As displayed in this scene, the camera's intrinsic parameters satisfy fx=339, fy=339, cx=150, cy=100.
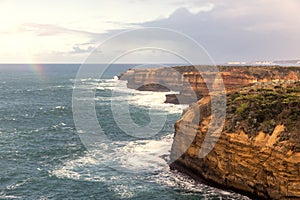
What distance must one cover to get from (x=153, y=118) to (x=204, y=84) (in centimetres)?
3328

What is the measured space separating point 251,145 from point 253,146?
253 mm

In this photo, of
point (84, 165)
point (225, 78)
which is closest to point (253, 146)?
point (84, 165)

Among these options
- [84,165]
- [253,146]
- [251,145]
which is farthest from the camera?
[84,165]

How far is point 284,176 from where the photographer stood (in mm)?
32344

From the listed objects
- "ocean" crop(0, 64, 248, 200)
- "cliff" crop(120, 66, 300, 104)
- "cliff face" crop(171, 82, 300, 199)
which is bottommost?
"ocean" crop(0, 64, 248, 200)

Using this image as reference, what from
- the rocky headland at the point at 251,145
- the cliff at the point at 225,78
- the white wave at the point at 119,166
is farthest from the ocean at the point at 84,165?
the cliff at the point at 225,78

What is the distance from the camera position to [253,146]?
115ft

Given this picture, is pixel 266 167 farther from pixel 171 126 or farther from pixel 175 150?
pixel 171 126

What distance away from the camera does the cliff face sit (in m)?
32.7

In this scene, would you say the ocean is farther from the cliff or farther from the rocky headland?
the cliff

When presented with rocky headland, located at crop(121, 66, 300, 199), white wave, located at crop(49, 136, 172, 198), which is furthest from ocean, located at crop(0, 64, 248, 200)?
rocky headland, located at crop(121, 66, 300, 199)

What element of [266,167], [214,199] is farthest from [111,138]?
[266,167]

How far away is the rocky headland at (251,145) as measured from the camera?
32.8m

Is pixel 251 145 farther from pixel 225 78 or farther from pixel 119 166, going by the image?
pixel 225 78
